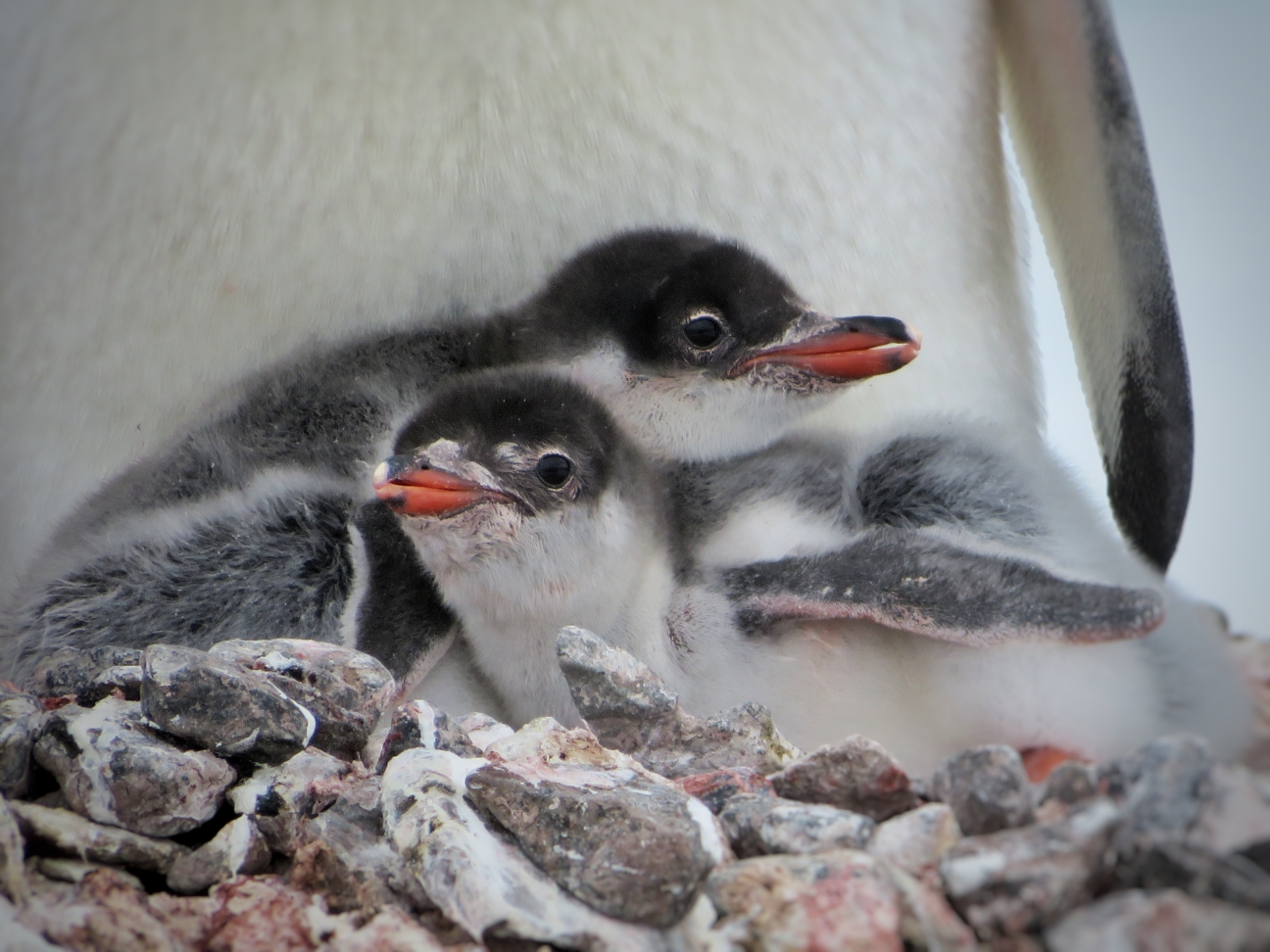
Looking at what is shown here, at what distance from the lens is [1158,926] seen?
389 mm

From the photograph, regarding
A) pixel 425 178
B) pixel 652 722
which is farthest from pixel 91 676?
pixel 425 178

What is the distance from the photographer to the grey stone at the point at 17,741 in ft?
1.87

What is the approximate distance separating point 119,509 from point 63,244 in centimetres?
22

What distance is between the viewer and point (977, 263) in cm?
106

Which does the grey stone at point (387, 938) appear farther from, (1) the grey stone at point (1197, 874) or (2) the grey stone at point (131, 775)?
(1) the grey stone at point (1197, 874)

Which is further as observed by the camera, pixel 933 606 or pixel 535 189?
pixel 535 189

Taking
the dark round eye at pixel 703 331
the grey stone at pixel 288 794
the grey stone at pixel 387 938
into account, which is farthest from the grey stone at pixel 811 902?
the dark round eye at pixel 703 331

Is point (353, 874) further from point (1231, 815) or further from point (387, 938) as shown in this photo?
point (1231, 815)

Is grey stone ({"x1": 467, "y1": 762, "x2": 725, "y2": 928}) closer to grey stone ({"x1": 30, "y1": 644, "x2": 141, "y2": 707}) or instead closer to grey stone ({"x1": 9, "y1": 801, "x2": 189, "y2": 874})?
grey stone ({"x1": 9, "y1": 801, "x2": 189, "y2": 874})

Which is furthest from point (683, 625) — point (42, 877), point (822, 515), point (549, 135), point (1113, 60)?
point (1113, 60)

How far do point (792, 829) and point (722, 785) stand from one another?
0.08 meters

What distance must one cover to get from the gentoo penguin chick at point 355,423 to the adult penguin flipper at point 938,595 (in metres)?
0.18

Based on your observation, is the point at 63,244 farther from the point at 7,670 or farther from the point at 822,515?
the point at 822,515

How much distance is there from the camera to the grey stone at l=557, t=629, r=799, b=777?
71 centimetres
